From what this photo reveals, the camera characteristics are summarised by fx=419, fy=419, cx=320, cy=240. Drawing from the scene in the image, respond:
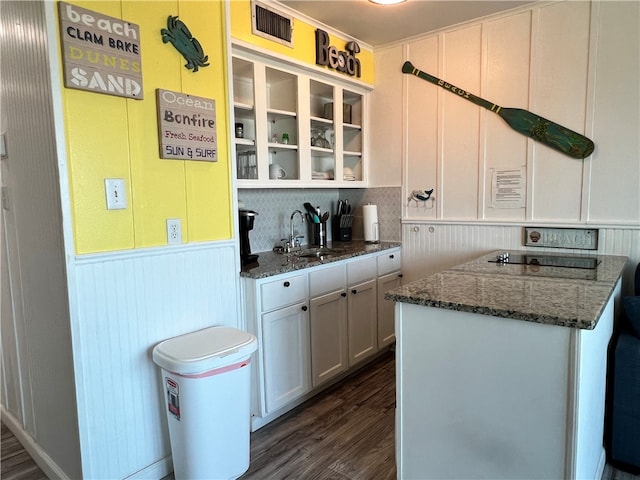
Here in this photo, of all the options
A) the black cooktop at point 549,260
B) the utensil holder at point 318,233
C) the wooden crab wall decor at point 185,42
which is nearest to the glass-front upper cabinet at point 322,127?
the utensil holder at point 318,233

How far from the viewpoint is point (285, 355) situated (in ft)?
8.10

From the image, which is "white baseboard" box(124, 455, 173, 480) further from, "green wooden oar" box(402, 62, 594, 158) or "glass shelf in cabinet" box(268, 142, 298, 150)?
"green wooden oar" box(402, 62, 594, 158)

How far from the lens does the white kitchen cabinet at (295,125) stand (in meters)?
2.62

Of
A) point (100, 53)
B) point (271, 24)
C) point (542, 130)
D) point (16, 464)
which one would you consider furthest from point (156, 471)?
point (542, 130)

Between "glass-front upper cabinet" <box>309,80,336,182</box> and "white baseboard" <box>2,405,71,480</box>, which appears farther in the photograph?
"glass-front upper cabinet" <box>309,80,336,182</box>

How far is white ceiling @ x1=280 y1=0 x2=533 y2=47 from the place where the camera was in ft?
8.88

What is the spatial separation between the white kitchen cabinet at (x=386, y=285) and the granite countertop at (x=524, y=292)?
103cm

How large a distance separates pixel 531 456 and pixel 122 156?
195 centimetres

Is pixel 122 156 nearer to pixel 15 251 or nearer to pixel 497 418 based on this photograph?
pixel 15 251

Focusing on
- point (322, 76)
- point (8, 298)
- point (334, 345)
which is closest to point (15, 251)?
point (8, 298)

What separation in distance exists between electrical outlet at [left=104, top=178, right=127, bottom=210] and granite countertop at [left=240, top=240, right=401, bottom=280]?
76cm

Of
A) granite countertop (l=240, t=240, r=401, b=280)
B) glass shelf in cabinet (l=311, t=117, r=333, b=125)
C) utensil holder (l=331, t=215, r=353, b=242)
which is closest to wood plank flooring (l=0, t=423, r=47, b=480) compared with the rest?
granite countertop (l=240, t=240, r=401, b=280)

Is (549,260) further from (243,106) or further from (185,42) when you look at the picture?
(185,42)

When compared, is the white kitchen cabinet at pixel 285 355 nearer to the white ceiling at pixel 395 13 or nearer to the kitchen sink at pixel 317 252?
the kitchen sink at pixel 317 252
